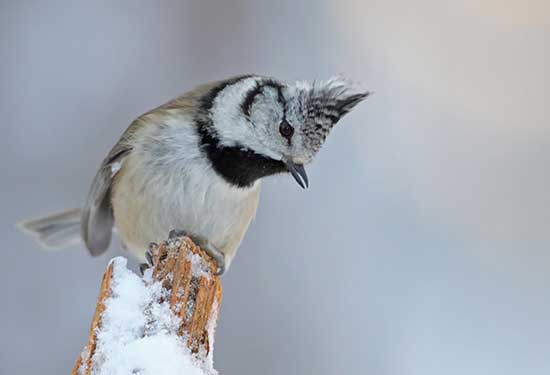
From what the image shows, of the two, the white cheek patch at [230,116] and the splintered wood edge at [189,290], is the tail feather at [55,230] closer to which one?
the white cheek patch at [230,116]

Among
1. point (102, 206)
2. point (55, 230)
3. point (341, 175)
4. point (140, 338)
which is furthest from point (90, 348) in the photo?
point (341, 175)

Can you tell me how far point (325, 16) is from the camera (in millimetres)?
3918

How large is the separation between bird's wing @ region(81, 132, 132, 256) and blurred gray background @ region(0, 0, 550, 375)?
0.91 metres

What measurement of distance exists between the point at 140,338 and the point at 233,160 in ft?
3.58

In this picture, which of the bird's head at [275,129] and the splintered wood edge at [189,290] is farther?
the bird's head at [275,129]

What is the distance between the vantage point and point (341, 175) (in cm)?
A: 364

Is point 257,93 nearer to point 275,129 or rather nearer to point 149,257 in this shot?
point 275,129

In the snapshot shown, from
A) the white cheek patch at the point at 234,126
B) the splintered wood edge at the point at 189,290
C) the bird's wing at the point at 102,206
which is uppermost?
the white cheek patch at the point at 234,126

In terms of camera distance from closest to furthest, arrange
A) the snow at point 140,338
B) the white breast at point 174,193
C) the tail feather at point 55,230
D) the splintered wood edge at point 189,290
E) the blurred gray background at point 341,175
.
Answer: the snow at point 140,338, the splintered wood edge at point 189,290, the white breast at point 174,193, the tail feather at point 55,230, the blurred gray background at point 341,175

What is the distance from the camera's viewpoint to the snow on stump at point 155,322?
1118 millimetres

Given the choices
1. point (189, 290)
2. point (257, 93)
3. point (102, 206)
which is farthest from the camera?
point (102, 206)

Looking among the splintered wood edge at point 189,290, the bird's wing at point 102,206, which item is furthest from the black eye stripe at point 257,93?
the splintered wood edge at point 189,290

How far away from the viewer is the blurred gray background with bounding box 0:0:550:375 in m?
3.44

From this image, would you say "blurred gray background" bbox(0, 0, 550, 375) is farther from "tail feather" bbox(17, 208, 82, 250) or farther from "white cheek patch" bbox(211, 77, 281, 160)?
"white cheek patch" bbox(211, 77, 281, 160)
